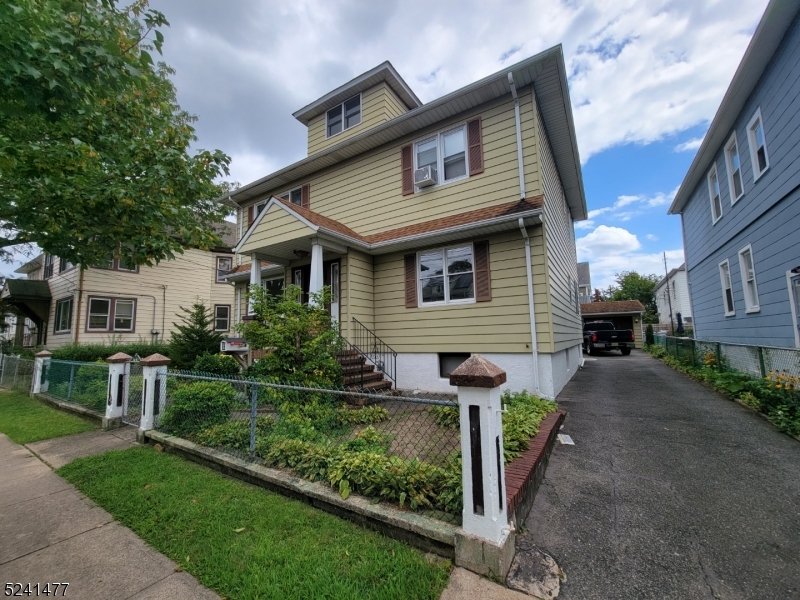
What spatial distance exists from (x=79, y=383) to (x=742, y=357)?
14752 mm

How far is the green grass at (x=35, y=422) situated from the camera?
19.1ft

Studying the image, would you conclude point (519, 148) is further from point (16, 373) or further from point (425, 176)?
point (16, 373)

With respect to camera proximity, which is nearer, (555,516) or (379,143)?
(555,516)

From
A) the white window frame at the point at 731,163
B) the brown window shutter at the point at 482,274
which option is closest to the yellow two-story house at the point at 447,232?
the brown window shutter at the point at 482,274

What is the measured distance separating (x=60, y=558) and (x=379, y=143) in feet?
31.2

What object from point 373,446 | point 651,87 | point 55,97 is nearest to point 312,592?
point 373,446

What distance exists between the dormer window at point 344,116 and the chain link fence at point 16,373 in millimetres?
11420

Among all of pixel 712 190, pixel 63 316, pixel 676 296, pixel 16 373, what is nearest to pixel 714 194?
pixel 712 190

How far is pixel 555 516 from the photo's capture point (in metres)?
2.99

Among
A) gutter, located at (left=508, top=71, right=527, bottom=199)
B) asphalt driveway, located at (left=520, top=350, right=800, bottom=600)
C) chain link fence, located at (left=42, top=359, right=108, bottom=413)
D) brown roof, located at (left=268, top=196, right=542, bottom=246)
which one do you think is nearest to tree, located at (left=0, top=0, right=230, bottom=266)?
brown roof, located at (left=268, top=196, right=542, bottom=246)

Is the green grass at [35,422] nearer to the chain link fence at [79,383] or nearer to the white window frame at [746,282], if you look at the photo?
the chain link fence at [79,383]

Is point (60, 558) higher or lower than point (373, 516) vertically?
lower

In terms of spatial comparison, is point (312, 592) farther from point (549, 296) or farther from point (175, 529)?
point (549, 296)

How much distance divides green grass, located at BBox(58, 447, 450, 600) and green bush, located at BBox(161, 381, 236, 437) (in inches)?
38.0
